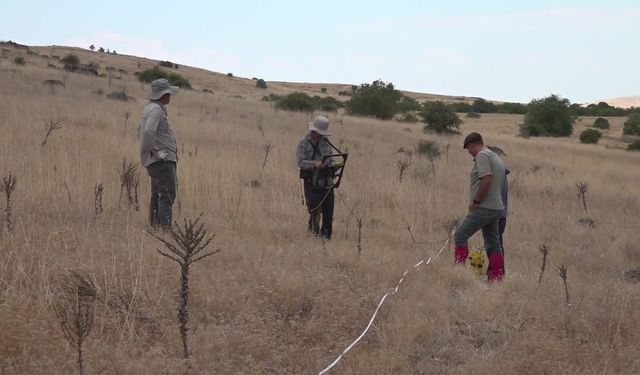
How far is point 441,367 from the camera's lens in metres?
3.98

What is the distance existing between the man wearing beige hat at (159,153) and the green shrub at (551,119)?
44.4 meters

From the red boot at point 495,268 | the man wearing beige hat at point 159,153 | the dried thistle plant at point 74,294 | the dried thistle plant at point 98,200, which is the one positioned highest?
the man wearing beige hat at point 159,153

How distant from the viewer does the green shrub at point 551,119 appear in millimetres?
48000

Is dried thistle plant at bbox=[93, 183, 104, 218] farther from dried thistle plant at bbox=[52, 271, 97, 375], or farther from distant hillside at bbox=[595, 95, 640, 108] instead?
distant hillside at bbox=[595, 95, 640, 108]

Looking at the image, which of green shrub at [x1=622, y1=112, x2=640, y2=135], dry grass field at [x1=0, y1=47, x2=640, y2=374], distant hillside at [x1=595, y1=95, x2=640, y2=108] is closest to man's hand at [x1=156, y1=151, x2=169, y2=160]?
dry grass field at [x1=0, y1=47, x2=640, y2=374]

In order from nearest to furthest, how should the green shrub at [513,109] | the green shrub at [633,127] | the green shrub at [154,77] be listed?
the green shrub at [154,77] < the green shrub at [633,127] < the green shrub at [513,109]

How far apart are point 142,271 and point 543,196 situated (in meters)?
9.98

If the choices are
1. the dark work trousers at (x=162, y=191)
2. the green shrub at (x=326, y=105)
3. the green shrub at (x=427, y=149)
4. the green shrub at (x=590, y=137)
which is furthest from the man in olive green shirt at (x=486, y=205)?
the green shrub at (x=590, y=137)

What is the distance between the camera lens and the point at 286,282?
493cm

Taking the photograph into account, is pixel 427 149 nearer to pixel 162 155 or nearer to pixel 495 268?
pixel 495 268

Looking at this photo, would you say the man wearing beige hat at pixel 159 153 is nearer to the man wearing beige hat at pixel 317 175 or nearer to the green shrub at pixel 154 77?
the man wearing beige hat at pixel 317 175

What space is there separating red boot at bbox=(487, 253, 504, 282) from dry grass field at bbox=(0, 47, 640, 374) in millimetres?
218

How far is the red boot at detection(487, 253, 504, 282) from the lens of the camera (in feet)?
20.4

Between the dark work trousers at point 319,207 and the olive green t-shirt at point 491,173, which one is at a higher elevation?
the olive green t-shirt at point 491,173
